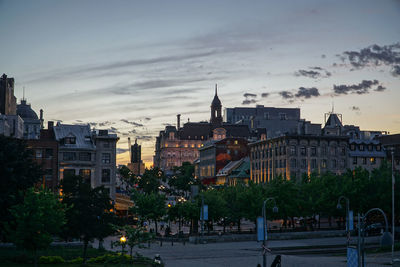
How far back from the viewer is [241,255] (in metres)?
54.9

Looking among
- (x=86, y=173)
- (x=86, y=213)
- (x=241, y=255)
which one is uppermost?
(x=86, y=173)

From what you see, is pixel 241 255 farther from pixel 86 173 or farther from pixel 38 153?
pixel 38 153

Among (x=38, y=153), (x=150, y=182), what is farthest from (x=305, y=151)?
(x=38, y=153)

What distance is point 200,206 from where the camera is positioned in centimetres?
7900

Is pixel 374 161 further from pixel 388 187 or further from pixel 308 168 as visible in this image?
pixel 388 187

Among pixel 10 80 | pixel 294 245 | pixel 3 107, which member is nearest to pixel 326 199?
pixel 294 245

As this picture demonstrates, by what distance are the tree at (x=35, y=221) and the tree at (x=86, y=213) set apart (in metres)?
6.03

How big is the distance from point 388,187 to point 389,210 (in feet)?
11.3

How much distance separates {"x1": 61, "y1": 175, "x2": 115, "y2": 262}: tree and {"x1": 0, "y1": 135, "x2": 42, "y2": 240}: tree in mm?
4264

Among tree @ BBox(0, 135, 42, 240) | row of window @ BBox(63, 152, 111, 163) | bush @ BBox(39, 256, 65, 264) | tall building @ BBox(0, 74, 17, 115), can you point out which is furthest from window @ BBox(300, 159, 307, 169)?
bush @ BBox(39, 256, 65, 264)

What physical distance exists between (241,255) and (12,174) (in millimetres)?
23791

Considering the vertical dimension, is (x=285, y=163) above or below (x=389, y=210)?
above

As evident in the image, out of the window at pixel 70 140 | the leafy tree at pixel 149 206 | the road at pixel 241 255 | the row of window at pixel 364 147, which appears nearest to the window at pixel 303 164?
the row of window at pixel 364 147

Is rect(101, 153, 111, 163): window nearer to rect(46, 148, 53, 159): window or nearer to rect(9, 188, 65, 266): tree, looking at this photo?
rect(46, 148, 53, 159): window
